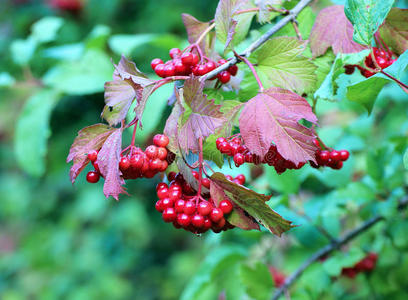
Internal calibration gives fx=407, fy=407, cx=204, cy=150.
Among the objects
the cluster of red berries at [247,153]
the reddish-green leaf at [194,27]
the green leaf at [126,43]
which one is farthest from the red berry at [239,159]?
the green leaf at [126,43]

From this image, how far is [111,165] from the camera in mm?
668

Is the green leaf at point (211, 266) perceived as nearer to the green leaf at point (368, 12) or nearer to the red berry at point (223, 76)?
the red berry at point (223, 76)

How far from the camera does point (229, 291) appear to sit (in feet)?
5.05

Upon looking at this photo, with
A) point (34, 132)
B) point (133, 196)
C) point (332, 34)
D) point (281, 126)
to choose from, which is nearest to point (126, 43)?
point (34, 132)

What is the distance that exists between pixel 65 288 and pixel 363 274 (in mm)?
2111

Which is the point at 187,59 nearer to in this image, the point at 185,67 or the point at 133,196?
the point at 185,67

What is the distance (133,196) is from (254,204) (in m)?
2.26

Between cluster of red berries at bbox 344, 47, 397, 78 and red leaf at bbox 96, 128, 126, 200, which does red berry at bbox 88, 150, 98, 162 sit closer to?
red leaf at bbox 96, 128, 126, 200

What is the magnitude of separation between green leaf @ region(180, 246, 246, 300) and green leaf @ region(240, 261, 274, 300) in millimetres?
169

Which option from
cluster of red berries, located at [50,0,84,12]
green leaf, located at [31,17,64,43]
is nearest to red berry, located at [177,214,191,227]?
green leaf, located at [31,17,64,43]

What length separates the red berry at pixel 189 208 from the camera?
0.66 metres

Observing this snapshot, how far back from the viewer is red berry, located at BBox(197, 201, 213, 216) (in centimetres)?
66

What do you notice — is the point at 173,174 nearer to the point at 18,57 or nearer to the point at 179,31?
the point at 18,57

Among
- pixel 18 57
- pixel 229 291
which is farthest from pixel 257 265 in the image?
pixel 18 57
